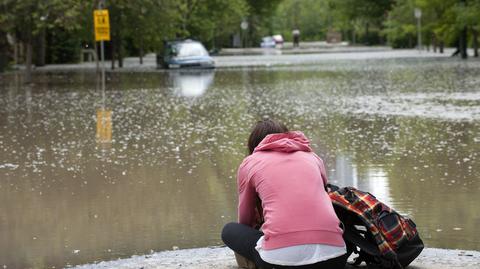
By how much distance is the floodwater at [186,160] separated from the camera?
8.73m

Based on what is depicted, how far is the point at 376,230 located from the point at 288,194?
58cm

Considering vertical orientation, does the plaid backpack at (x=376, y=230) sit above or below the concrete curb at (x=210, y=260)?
above

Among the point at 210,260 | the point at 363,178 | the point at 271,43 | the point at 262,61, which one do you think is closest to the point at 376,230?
the point at 210,260

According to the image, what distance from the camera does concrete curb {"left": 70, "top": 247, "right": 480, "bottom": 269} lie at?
21.3ft

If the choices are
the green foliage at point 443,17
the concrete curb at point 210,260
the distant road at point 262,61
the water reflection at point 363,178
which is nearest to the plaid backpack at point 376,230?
the concrete curb at point 210,260

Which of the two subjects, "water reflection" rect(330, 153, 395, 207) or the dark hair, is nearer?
the dark hair

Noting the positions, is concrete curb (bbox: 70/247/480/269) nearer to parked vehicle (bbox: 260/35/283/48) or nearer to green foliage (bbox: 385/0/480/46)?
green foliage (bbox: 385/0/480/46)

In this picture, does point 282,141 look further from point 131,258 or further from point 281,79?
point 281,79

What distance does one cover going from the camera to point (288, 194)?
18.7ft

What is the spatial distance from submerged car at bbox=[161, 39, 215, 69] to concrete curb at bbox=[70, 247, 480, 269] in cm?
3998

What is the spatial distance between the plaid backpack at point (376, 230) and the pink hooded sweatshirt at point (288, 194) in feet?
0.72

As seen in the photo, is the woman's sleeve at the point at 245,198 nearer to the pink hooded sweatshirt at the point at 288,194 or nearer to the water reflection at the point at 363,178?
the pink hooded sweatshirt at the point at 288,194

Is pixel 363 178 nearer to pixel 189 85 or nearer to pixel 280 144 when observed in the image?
pixel 280 144

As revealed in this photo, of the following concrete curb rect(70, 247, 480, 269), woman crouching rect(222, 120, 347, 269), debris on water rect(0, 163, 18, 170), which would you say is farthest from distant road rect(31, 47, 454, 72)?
woman crouching rect(222, 120, 347, 269)
